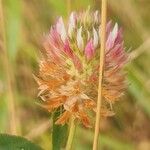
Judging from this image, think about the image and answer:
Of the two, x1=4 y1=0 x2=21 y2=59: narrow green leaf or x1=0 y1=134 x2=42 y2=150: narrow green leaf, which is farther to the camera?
x1=4 y1=0 x2=21 y2=59: narrow green leaf

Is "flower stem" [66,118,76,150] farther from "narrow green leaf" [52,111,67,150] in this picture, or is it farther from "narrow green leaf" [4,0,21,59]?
"narrow green leaf" [4,0,21,59]

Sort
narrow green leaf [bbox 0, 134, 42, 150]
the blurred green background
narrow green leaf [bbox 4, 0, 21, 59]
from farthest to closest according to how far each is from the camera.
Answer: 1. the blurred green background
2. narrow green leaf [bbox 4, 0, 21, 59]
3. narrow green leaf [bbox 0, 134, 42, 150]

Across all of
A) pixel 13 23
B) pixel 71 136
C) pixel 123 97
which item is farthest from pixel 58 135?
pixel 123 97

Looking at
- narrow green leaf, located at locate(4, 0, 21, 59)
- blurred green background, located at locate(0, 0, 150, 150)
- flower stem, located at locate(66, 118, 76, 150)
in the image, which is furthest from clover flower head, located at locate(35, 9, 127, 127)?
blurred green background, located at locate(0, 0, 150, 150)

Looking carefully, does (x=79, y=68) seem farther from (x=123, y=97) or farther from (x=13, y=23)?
(x=123, y=97)

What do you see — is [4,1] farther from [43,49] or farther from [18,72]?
[18,72]
